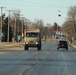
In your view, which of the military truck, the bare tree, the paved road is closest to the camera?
the paved road

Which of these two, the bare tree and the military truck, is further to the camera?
the bare tree

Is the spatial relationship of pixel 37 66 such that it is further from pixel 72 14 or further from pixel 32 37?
pixel 72 14

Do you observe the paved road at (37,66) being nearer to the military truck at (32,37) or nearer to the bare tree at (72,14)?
the military truck at (32,37)

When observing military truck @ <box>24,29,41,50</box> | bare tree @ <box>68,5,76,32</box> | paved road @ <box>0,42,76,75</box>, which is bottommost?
paved road @ <box>0,42,76,75</box>

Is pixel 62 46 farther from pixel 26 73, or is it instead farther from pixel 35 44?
pixel 26 73

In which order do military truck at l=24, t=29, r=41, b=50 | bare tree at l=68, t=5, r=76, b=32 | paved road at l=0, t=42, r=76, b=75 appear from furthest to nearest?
1. bare tree at l=68, t=5, r=76, b=32
2. military truck at l=24, t=29, r=41, b=50
3. paved road at l=0, t=42, r=76, b=75

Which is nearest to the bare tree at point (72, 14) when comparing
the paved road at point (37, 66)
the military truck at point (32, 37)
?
the military truck at point (32, 37)

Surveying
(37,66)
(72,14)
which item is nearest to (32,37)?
(37,66)

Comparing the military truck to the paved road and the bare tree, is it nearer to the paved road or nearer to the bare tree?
the paved road

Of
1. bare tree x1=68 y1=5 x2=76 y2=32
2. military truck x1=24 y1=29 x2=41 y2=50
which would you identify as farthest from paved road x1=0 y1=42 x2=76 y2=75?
bare tree x1=68 y1=5 x2=76 y2=32

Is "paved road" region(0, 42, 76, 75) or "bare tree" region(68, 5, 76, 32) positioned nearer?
"paved road" region(0, 42, 76, 75)

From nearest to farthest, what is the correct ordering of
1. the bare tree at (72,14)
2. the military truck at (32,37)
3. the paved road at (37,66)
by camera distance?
1. the paved road at (37,66)
2. the military truck at (32,37)
3. the bare tree at (72,14)

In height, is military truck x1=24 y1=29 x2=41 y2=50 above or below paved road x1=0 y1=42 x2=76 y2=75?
above

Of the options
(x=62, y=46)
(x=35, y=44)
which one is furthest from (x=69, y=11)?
(x=35, y=44)
